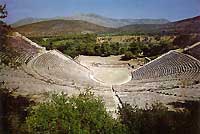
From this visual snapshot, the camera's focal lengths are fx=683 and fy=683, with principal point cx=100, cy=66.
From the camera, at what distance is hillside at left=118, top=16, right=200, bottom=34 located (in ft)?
15.7

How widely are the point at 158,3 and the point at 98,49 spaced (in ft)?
1.75

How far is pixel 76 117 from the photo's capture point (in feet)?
15.5

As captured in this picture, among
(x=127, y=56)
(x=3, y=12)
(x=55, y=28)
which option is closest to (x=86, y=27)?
(x=55, y=28)

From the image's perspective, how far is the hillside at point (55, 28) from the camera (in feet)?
15.8

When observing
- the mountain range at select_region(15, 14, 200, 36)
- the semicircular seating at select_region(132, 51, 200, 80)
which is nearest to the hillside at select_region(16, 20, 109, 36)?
the mountain range at select_region(15, 14, 200, 36)

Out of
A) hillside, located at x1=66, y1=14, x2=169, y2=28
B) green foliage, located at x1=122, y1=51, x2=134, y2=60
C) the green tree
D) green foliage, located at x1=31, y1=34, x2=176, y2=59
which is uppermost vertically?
the green tree

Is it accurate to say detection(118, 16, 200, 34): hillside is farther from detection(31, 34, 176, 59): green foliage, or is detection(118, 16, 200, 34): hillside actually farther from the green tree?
the green tree

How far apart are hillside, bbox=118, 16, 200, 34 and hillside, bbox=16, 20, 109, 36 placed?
0.21 m

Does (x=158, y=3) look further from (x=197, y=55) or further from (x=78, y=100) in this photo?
(x=78, y=100)

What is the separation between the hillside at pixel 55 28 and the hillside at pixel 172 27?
210mm

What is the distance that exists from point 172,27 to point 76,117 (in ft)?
3.03

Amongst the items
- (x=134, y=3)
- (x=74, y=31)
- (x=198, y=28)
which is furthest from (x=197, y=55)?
(x=74, y=31)

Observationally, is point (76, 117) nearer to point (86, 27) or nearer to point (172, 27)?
point (86, 27)

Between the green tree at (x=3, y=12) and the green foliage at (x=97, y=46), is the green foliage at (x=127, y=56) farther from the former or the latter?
the green tree at (x=3, y=12)
